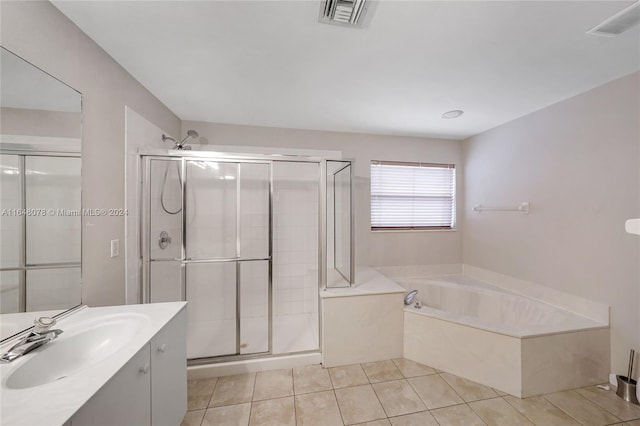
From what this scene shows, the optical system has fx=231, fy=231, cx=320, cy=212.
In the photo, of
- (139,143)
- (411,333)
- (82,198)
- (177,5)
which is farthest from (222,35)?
(411,333)

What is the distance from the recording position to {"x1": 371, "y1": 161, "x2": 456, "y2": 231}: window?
120 inches

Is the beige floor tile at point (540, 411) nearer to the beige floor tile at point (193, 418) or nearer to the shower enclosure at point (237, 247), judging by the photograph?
the shower enclosure at point (237, 247)

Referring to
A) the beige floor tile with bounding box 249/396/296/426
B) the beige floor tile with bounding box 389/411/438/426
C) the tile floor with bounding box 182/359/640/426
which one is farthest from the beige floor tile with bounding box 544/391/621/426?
the beige floor tile with bounding box 249/396/296/426

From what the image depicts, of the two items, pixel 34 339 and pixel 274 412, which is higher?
pixel 34 339

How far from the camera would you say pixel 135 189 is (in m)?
1.80

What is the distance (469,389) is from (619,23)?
8.03 feet

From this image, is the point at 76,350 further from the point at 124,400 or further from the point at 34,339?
the point at 124,400

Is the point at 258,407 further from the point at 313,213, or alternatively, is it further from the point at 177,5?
the point at 177,5

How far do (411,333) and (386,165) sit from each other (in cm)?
198

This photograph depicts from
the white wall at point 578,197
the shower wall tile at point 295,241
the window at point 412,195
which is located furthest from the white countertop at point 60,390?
the white wall at point 578,197

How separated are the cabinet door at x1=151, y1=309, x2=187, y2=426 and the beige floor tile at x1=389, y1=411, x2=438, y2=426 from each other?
131 cm

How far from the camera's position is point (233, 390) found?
5.74 ft

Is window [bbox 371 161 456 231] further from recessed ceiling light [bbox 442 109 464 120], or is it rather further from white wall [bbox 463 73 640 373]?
recessed ceiling light [bbox 442 109 464 120]

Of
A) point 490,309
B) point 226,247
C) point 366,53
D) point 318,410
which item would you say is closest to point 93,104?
point 226,247
